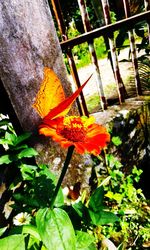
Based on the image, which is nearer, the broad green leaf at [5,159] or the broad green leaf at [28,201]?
the broad green leaf at [28,201]

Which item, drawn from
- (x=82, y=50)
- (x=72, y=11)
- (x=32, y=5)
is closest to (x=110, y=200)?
(x=32, y=5)

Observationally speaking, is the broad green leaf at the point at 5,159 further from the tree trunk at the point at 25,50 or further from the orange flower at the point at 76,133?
the orange flower at the point at 76,133

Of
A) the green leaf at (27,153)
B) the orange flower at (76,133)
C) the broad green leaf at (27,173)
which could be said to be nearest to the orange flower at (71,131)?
the orange flower at (76,133)

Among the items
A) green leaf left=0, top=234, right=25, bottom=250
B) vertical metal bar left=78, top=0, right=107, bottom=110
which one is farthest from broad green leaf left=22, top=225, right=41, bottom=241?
vertical metal bar left=78, top=0, right=107, bottom=110

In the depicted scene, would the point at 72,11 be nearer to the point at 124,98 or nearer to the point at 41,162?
the point at 124,98

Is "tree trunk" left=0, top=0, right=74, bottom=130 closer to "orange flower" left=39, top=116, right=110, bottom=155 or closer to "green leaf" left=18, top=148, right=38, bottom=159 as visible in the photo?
Answer: "green leaf" left=18, top=148, right=38, bottom=159

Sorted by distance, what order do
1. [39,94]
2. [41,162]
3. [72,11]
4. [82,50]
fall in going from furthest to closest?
[72,11] < [82,50] < [41,162] < [39,94]

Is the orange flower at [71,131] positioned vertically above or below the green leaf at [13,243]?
above

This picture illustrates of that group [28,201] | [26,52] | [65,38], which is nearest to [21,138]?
[28,201]

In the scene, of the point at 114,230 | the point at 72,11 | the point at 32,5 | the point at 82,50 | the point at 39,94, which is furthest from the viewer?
the point at 72,11
